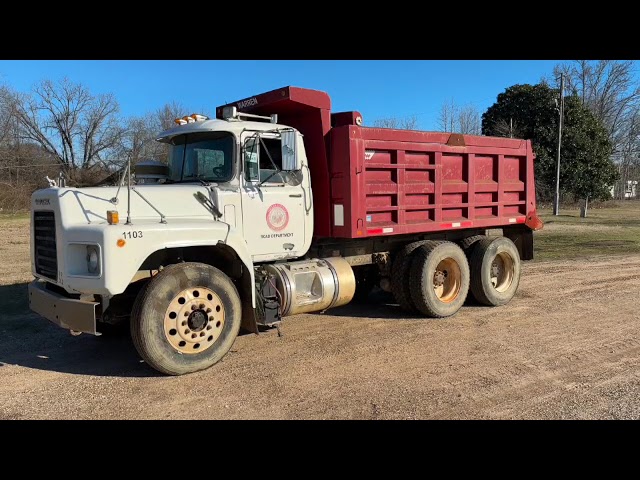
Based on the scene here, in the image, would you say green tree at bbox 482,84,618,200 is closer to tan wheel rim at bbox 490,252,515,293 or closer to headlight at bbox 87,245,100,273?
tan wheel rim at bbox 490,252,515,293

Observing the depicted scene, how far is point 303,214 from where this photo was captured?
20.6ft

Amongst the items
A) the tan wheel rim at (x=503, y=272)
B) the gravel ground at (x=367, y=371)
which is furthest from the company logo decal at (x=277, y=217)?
the tan wheel rim at (x=503, y=272)

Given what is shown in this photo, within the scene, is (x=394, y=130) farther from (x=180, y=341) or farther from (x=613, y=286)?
(x=613, y=286)

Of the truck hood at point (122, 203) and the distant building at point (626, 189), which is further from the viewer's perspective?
the distant building at point (626, 189)

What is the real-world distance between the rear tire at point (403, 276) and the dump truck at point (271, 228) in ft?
0.07

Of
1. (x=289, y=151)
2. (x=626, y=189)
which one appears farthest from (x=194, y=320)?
(x=626, y=189)

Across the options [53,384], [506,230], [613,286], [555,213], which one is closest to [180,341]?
[53,384]

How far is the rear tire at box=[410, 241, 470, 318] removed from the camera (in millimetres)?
7137

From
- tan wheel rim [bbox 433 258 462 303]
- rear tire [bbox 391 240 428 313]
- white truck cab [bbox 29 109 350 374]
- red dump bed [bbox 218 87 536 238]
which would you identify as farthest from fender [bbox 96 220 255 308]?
tan wheel rim [bbox 433 258 462 303]

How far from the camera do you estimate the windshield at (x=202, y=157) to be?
5.66m

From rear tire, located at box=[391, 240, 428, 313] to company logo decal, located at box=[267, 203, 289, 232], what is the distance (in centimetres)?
215

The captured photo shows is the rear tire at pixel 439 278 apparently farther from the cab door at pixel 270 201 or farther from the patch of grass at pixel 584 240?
the patch of grass at pixel 584 240

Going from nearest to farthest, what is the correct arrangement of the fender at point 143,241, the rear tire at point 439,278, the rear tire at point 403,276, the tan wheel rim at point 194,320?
the fender at point 143,241
the tan wheel rim at point 194,320
the rear tire at point 439,278
the rear tire at point 403,276

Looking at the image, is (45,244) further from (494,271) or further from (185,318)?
(494,271)
